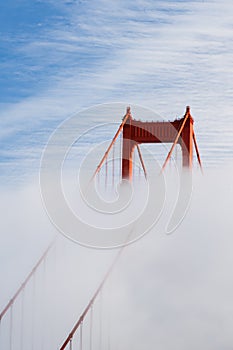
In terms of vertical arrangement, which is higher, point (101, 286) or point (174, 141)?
point (174, 141)

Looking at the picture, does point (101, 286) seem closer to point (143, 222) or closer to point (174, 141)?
point (143, 222)

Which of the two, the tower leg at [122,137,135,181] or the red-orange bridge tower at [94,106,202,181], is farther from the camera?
the tower leg at [122,137,135,181]

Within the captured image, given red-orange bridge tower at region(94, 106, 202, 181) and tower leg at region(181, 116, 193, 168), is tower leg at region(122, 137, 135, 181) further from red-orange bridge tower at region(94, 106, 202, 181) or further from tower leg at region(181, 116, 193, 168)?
tower leg at region(181, 116, 193, 168)

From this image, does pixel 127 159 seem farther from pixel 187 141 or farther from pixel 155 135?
pixel 187 141

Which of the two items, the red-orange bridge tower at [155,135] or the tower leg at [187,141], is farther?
the tower leg at [187,141]

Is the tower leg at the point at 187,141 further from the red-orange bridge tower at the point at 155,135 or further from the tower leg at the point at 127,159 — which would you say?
the tower leg at the point at 127,159

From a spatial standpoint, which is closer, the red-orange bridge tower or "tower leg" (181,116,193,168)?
the red-orange bridge tower

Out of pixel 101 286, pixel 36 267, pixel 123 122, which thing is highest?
pixel 123 122

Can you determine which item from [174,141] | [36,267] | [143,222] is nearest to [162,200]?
[143,222]

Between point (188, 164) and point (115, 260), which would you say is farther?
point (115, 260)

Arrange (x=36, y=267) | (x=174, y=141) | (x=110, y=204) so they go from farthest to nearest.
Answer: (x=36, y=267) → (x=110, y=204) → (x=174, y=141)

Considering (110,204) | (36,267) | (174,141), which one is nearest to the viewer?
(174,141)
